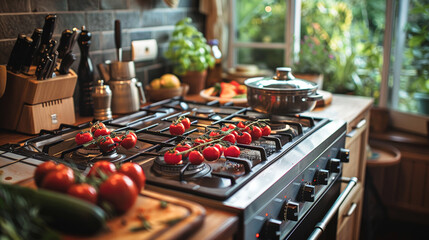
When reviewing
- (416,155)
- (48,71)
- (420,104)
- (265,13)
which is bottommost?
(416,155)

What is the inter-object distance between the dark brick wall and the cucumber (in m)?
0.99

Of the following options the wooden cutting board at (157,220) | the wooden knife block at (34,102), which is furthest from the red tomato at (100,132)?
the wooden cutting board at (157,220)

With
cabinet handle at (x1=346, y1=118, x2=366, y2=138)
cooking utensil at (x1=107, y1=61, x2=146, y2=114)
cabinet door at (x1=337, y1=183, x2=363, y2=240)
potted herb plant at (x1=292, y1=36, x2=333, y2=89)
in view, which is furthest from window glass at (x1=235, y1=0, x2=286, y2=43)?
cooking utensil at (x1=107, y1=61, x2=146, y2=114)

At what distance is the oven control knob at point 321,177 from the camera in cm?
142

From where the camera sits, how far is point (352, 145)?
1.95 metres

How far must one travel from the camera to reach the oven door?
1.32 metres

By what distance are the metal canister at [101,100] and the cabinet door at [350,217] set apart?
1022 mm

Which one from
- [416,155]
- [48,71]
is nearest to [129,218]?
[48,71]

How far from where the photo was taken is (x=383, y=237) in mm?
2689

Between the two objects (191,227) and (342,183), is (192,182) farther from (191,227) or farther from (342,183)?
(342,183)

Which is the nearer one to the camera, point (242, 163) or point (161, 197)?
point (161, 197)

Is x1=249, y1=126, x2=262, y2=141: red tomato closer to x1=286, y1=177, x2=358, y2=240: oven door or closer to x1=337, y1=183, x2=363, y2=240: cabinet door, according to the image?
x1=286, y1=177, x2=358, y2=240: oven door

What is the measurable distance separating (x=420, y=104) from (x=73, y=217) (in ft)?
8.09

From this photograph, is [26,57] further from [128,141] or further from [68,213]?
[68,213]
